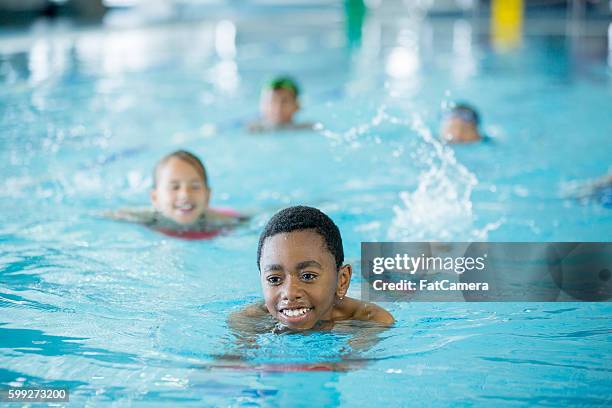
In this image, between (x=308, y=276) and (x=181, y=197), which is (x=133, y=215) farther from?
(x=308, y=276)

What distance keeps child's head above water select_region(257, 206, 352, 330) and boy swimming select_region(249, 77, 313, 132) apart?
467cm

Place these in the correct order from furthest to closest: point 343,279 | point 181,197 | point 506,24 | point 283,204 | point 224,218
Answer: point 506,24
point 283,204
point 224,218
point 181,197
point 343,279

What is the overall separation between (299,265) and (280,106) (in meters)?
4.83

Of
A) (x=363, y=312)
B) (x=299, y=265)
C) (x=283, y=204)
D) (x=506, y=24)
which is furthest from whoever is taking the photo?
(x=506, y=24)

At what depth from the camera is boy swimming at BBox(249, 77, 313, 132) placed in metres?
8.09

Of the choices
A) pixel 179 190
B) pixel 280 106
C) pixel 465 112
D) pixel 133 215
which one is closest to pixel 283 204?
pixel 133 215

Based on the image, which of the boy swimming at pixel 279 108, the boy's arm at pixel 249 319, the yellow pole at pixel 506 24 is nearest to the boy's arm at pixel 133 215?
the boy's arm at pixel 249 319

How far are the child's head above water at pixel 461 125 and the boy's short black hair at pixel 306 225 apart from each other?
3951 millimetres

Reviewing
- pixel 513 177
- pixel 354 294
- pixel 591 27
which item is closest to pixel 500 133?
pixel 513 177

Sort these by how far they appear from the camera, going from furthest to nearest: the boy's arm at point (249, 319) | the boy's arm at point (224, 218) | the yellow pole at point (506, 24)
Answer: the yellow pole at point (506, 24) → the boy's arm at point (224, 218) → the boy's arm at point (249, 319)

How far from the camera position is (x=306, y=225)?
3396mm

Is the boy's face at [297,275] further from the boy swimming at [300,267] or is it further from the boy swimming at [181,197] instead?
the boy swimming at [181,197]

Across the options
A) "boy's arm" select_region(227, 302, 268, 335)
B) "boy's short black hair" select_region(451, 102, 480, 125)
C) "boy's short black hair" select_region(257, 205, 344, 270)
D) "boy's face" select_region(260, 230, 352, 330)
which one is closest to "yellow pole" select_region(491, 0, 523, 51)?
"boy's short black hair" select_region(451, 102, 480, 125)

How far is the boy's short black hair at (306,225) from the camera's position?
340 cm
